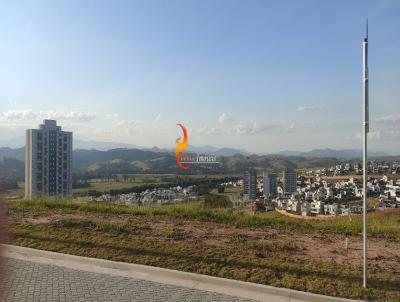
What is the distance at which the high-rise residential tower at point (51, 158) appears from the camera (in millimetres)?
21828

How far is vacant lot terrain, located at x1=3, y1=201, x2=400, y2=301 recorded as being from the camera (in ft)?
21.8

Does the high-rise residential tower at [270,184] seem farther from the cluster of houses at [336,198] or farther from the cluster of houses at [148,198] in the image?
the cluster of houses at [148,198]

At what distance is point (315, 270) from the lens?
695 centimetres

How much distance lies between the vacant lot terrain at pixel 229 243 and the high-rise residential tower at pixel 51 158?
31.8 ft

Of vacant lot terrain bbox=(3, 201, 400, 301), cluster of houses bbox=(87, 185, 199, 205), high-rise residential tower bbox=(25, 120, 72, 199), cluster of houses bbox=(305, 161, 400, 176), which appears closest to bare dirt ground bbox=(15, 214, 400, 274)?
vacant lot terrain bbox=(3, 201, 400, 301)

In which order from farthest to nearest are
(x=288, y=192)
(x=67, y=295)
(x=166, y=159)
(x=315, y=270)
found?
(x=166, y=159), (x=288, y=192), (x=315, y=270), (x=67, y=295)

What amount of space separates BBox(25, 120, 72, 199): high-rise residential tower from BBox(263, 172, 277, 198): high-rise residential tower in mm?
13771

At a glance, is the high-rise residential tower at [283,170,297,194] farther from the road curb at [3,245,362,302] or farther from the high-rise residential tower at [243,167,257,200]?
the road curb at [3,245,362,302]

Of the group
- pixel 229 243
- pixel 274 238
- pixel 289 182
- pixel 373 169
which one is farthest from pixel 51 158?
pixel 373 169

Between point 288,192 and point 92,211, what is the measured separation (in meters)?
20.1

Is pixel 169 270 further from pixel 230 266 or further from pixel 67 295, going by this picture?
pixel 67 295

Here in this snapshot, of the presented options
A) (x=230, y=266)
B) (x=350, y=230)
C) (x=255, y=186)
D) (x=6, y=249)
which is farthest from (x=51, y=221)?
(x=255, y=186)

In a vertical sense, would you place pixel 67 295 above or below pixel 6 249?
below

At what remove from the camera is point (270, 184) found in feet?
98.1
